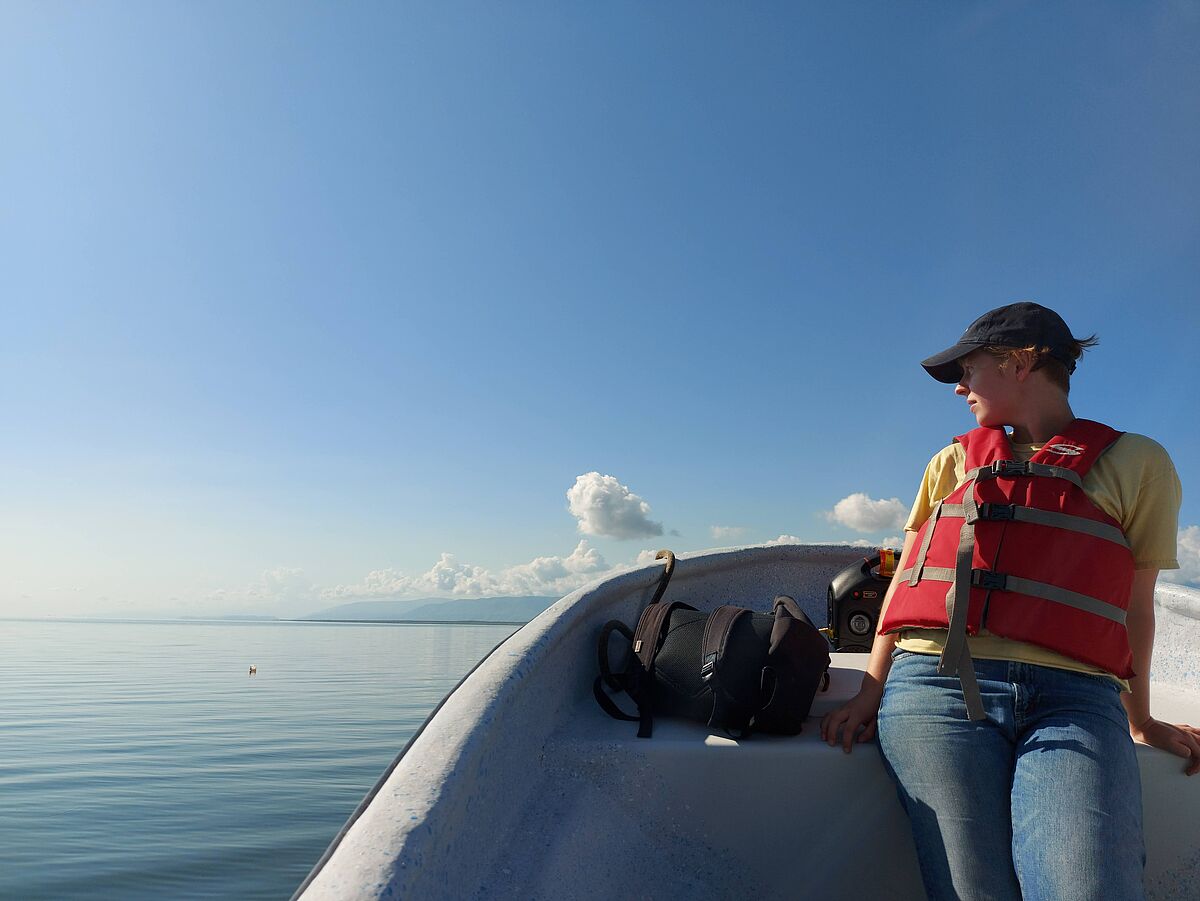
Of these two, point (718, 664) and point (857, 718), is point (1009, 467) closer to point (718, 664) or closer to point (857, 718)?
point (857, 718)

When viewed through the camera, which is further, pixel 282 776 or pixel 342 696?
pixel 342 696

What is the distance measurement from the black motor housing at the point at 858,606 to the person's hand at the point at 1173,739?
126 centimetres

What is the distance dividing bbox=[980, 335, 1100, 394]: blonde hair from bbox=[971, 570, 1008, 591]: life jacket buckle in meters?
0.44

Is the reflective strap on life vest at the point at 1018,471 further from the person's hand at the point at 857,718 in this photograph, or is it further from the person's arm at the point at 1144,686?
the person's hand at the point at 857,718

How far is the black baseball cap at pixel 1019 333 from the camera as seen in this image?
146 cm

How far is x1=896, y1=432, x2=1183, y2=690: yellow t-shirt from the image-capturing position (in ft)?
4.39

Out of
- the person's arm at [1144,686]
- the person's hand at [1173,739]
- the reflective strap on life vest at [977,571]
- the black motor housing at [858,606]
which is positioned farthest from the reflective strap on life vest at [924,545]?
the black motor housing at [858,606]

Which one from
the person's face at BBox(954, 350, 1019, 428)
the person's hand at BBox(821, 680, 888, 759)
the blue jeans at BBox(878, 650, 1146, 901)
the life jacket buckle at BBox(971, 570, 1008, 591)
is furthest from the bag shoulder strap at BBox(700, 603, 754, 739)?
the person's face at BBox(954, 350, 1019, 428)

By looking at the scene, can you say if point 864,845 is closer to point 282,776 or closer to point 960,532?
point 960,532

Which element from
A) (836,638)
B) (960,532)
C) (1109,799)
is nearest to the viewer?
(1109,799)

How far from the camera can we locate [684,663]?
5.74 feet

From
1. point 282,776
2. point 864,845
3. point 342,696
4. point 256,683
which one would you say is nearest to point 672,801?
point 864,845

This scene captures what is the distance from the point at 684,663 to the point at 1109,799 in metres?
0.85

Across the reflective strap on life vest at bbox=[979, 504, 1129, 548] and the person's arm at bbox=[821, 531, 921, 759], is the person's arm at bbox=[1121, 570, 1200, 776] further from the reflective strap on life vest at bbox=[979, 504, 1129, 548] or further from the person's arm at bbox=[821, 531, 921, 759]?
the person's arm at bbox=[821, 531, 921, 759]
